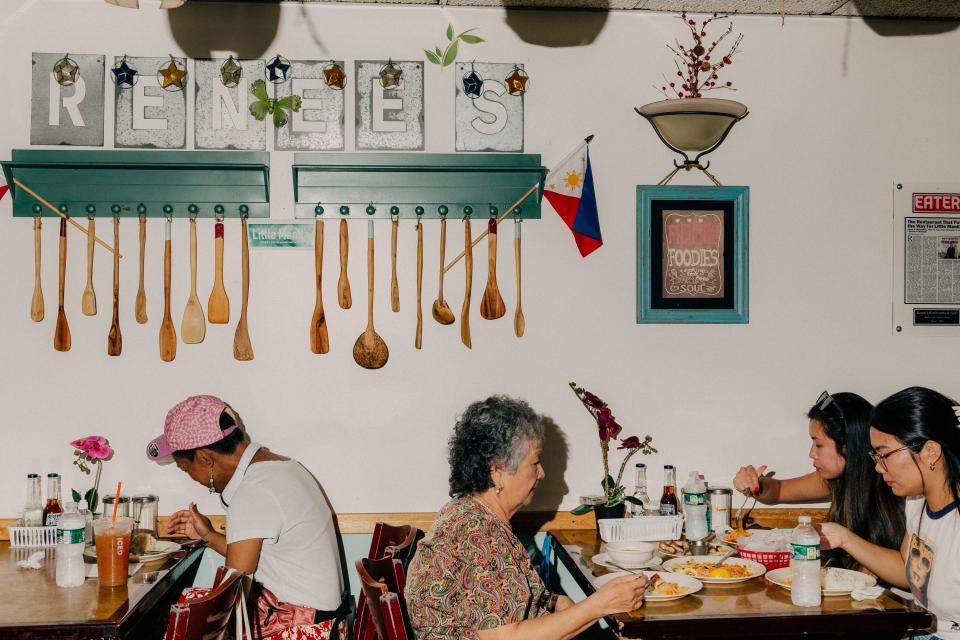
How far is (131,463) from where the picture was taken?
317 cm

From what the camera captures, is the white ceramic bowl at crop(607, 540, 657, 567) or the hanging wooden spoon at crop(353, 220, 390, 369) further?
the hanging wooden spoon at crop(353, 220, 390, 369)

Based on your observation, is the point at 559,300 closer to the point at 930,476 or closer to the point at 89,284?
the point at 930,476

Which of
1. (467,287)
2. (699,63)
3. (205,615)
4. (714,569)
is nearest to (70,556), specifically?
(205,615)

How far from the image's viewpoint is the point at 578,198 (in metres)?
3.24

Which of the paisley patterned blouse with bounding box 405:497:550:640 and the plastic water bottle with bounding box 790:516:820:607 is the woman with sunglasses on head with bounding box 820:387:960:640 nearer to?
the plastic water bottle with bounding box 790:516:820:607

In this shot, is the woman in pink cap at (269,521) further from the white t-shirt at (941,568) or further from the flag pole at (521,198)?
the white t-shirt at (941,568)

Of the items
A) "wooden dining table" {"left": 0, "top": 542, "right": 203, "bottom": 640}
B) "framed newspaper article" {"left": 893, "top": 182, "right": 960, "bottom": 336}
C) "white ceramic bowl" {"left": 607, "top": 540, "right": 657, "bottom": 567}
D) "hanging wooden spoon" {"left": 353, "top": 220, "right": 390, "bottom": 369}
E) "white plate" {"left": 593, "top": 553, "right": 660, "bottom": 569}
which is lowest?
"wooden dining table" {"left": 0, "top": 542, "right": 203, "bottom": 640}

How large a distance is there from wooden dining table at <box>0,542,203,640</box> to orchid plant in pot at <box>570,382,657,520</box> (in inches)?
52.5

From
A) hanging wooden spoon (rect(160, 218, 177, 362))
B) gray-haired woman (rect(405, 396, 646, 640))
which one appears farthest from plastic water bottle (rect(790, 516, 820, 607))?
hanging wooden spoon (rect(160, 218, 177, 362))

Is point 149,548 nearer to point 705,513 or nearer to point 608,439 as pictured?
point 608,439

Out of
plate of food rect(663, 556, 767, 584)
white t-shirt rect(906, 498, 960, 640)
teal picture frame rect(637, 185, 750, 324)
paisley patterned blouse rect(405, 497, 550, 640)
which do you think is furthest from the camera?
teal picture frame rect(637, 185, 750, 324)

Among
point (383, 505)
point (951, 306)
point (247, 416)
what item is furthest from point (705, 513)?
point (247, 416)

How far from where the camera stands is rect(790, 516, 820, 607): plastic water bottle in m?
2.29

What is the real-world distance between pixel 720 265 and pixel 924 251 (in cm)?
78
